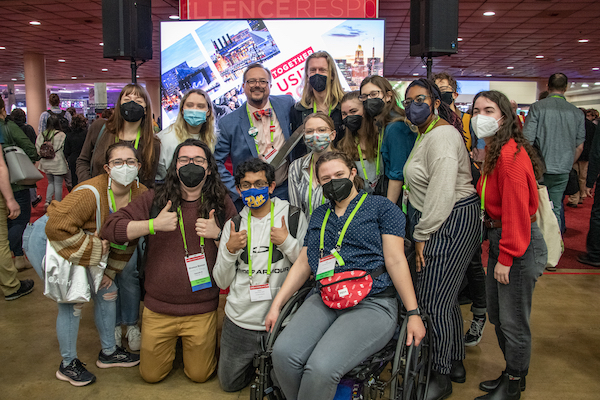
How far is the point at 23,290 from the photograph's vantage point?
12.3 feet

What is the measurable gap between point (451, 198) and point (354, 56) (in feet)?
10.4

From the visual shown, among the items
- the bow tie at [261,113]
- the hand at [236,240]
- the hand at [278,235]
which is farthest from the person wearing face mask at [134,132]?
the hand at [278,235]

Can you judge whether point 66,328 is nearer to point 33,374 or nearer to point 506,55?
point 33,374

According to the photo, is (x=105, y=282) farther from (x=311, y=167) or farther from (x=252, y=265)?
(x=311, y=167)

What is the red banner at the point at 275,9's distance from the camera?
5.01 metres

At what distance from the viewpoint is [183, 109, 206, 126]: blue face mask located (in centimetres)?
286

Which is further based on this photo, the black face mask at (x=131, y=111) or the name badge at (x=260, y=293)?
the black face mask at (x=131, y=111)

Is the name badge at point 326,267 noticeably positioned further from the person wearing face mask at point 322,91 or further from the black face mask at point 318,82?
the black face mask at point 318,82

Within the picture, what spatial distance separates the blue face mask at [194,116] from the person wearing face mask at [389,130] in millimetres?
1047

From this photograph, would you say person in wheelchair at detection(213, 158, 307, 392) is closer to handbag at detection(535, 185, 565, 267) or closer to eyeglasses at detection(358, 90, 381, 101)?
eyeglasses at detection(358, 90, 381, 101)

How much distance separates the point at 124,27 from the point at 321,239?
3.52 m

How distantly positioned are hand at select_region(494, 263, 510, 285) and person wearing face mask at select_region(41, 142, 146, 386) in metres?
1.92

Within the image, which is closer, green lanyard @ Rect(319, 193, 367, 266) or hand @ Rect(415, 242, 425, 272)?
green lanyard @ Rect(319, 193, 367, 266)

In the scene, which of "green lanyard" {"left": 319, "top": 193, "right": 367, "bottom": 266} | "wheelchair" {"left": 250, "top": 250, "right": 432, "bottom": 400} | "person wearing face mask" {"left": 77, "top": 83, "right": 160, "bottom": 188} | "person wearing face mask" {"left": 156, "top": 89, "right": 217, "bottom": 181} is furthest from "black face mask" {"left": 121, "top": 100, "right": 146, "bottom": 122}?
"wheelchair" {"left": 250, "top": 250, "right": 432, "bottom": 400}
